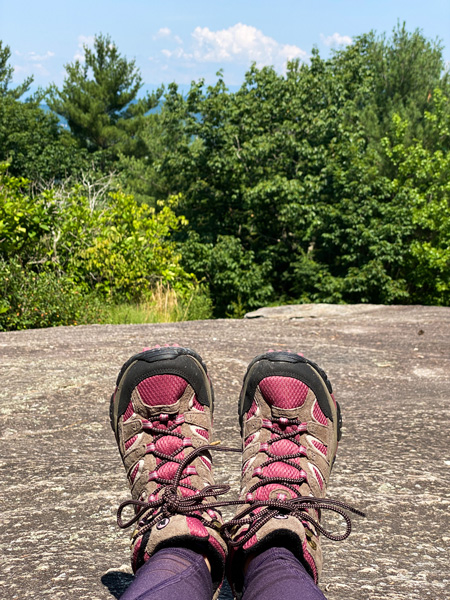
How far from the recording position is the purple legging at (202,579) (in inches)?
49.8

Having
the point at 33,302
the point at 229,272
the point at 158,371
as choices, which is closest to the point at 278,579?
the point at 158,371

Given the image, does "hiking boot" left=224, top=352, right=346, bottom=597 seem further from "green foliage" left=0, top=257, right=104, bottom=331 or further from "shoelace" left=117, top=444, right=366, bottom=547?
"green foliage" left=0, top=257, right=104, bottom=331

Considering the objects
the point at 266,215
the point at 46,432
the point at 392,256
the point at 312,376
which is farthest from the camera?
the point at 266,215

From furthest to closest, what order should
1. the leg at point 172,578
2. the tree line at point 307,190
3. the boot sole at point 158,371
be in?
1. the tree line at point 307,190
2. the boot sole at point 158,371
3. the leg at point 172,578

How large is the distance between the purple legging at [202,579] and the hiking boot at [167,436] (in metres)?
0.11

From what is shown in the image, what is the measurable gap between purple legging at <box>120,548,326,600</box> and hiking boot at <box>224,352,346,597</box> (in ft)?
0.20

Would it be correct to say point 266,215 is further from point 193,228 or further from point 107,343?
point 107,343

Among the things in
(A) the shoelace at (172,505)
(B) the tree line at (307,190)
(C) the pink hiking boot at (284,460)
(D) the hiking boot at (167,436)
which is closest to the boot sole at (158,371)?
(D) the hiking boot at (167,436)

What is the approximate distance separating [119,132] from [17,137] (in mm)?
5244

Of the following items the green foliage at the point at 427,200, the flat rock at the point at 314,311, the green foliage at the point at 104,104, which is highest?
the green foliage at the point at 104,104

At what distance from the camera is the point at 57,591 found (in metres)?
1.57

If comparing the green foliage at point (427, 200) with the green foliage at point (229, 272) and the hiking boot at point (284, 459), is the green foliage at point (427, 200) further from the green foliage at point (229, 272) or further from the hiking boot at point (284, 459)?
the hiking boot at point (284, 459)

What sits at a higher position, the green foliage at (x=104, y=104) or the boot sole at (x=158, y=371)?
the green foliage at (x=104, y=104)

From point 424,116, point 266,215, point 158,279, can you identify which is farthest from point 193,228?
point 424,116
